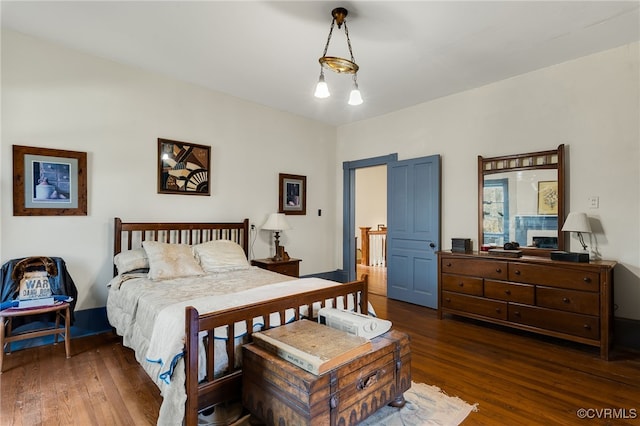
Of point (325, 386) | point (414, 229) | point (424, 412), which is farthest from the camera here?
point (414, 229)

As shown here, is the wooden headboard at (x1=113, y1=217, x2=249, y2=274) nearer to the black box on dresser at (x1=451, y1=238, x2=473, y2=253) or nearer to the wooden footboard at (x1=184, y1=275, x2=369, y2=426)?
the wooden footboard at (x1=184, y1=275, x2=369, y2=426)

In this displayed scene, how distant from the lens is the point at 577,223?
3.12 m

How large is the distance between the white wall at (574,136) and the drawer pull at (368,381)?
2.83 m

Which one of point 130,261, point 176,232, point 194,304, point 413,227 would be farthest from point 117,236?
point 413,227

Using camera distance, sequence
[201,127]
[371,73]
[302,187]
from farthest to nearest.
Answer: [302,187] → [201,127] → [371,73]

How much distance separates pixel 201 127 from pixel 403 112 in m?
2.88

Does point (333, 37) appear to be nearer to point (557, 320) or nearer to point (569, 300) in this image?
point (569, 300)

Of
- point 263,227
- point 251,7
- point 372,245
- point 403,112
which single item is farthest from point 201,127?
point 372,245

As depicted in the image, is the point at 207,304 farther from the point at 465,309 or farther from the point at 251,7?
the point at 465,309

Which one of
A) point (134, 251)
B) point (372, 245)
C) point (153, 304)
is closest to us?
point (153, 304)

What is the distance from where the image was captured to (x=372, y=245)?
8289mm

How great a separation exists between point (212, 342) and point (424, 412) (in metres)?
1.41

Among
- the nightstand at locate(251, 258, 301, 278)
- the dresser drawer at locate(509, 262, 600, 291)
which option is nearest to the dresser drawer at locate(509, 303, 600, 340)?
the dresser drawer at locate(509, 262, 600, 291)

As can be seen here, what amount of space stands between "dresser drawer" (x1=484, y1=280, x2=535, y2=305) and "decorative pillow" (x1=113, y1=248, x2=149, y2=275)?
11.9ft
